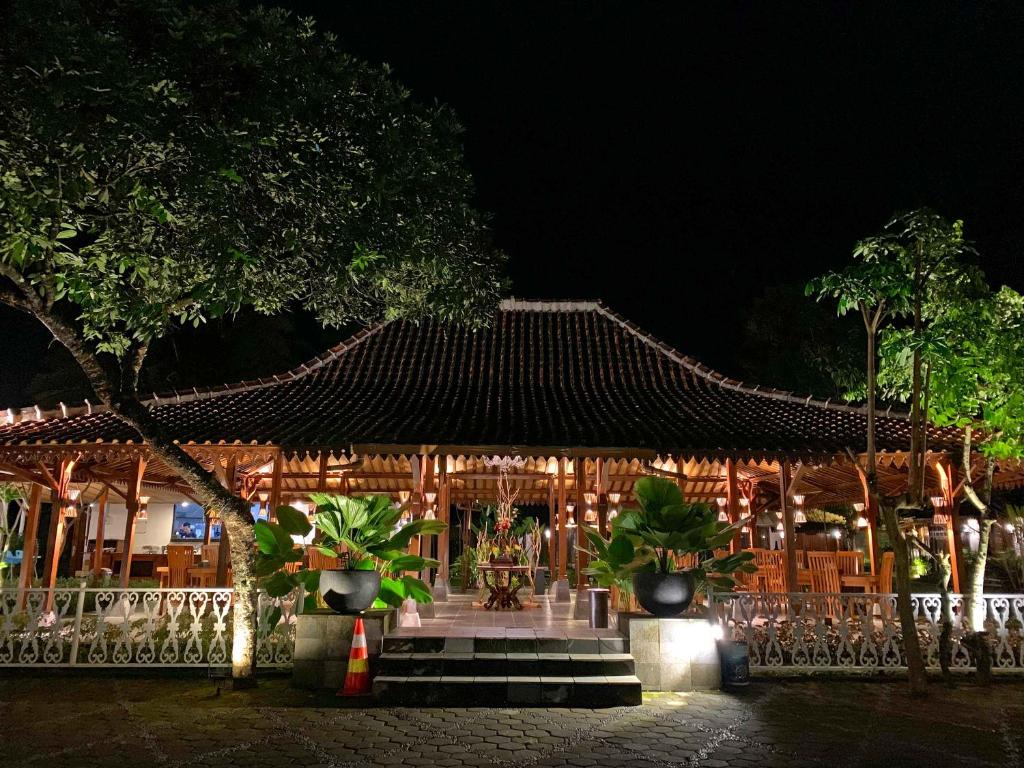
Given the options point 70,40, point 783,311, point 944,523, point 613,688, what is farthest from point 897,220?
point 783,311

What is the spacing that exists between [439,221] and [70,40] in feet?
12.0

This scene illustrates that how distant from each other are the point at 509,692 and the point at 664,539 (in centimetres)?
226

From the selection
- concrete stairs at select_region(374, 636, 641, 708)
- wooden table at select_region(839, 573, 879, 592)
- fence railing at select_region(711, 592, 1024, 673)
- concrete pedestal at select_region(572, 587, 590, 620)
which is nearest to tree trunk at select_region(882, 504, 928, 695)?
fence railing at select_region(711, 592, 1024, 673)

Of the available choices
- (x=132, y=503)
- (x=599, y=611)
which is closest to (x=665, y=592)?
(x=599, y=611)

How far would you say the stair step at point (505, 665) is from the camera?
739cm

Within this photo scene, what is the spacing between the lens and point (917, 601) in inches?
364

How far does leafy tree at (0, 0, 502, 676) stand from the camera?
5.96m

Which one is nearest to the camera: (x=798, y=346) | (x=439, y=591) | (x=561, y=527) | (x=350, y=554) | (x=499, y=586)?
(x=350, y=554)

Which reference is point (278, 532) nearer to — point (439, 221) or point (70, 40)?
point (439, 221)

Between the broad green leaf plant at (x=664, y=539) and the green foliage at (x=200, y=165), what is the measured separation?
12.0 ft

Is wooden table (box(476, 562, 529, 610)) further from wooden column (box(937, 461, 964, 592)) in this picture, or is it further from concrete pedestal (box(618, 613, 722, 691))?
wooden column (box(937, 461, 964, 592))

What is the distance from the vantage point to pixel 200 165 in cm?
640

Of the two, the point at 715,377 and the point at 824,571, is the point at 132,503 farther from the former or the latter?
the point at 824,571

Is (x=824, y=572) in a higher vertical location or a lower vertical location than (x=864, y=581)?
higher
